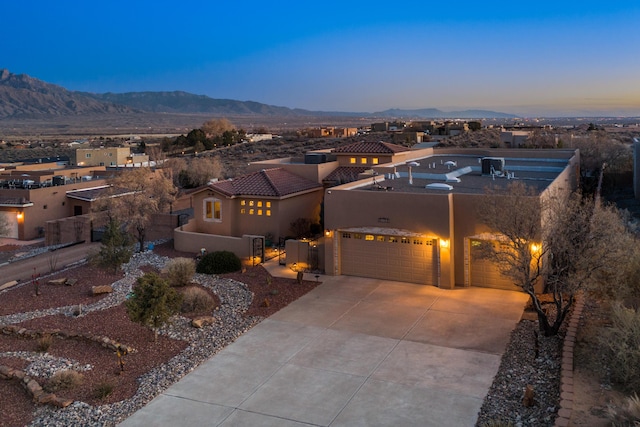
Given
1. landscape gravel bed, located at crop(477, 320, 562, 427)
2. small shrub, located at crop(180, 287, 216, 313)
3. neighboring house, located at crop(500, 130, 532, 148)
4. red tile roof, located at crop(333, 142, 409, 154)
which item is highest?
neighboring house, located at crop(500, 130, 532, 148)

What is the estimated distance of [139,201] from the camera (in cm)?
2633

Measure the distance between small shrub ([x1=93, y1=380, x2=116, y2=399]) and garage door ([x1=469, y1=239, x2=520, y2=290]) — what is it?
464 inches

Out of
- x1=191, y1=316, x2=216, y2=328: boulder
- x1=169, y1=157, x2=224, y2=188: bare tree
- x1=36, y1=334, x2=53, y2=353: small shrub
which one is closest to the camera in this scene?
x1=36, y1=334, x2=53, y2=353: small shrub

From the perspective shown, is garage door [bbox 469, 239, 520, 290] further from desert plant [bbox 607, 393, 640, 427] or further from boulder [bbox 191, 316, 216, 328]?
desert plant [bbox 607, 393, 640, 427]

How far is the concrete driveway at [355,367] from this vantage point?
10.6 m

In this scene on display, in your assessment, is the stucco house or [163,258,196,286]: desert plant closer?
the stucco house

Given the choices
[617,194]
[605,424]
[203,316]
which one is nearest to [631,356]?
[605,424]

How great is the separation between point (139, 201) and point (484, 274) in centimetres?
1599

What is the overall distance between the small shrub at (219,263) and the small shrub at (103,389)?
9.61 meters

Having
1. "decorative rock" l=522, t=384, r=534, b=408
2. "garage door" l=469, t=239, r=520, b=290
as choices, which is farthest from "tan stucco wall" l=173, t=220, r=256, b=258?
"decorative rock" l=522, t=384, r=534, b=408

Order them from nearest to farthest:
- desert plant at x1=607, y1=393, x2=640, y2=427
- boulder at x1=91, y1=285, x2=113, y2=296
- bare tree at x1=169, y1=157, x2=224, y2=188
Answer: desert plant at x1=607, y1=393, x2=640, y2=427
boulder at x1=91, y1=285, x2=113, y2=296
bare tree at x1=169, y1=157, x2=224, y2=188

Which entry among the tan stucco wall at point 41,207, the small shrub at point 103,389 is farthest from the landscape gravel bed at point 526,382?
the tan stucco wall at point 41,207

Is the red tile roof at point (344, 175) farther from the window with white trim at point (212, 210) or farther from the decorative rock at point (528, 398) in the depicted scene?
the decorative rock at point (528, 398)

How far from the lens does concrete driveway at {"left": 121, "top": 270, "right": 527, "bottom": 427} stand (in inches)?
417
